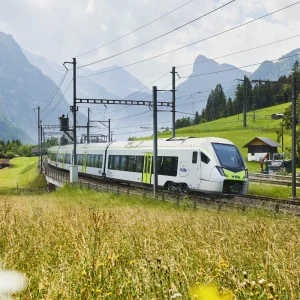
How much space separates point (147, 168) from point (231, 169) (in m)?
6.69

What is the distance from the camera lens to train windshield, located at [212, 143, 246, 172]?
70.2 ft

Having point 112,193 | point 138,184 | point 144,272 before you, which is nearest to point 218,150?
point 112,193

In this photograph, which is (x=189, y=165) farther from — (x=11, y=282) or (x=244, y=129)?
(x=244, y=129)

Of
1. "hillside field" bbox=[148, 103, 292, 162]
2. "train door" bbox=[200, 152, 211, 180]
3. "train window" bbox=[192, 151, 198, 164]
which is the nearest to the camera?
"train door" bbox=[200, 152, 211, 180]

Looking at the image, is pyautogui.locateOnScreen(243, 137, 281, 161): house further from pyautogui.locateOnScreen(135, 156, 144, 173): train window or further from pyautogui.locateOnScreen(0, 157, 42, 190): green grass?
pyautogui.locateOnScreen(135, 156, 144, 173): train window

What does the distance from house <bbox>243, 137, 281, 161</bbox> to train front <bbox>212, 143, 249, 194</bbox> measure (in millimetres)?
49263

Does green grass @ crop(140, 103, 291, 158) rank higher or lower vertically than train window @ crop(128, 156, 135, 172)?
higher

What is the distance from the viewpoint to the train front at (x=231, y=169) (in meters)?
21.2

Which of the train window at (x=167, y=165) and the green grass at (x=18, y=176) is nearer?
the train window at (x=167, y=165)

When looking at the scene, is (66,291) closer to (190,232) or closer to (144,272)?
(144,272)

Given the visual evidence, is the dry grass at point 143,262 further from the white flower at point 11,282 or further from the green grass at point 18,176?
the green grass at point 18,176

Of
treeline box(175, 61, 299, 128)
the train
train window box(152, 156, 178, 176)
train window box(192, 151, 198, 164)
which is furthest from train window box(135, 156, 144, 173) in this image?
treeline box(175, 61, 299, 128)

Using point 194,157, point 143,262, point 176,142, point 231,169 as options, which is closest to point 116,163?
point 176,142

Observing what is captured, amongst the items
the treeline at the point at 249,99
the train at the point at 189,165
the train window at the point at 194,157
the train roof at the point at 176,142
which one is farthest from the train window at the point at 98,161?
the treeline at the point at 249,99
